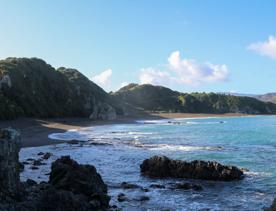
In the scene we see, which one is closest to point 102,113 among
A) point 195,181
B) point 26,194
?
point 195,181

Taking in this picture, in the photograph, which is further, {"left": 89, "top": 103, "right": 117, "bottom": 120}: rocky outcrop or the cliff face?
{"left": 89, "top": 103, "right": 117, "bottom": 120}: rocky outcrop

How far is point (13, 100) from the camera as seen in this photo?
101 meters

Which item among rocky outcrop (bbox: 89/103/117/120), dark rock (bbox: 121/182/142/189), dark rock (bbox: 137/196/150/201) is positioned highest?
rocky outcrop (bbox: 89/103/117/120)

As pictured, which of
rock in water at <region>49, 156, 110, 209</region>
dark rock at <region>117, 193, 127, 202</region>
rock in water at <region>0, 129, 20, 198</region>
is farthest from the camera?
dark rock at <region>117, 193, 127, 202</region>

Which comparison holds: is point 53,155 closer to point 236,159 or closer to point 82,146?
point 82,146

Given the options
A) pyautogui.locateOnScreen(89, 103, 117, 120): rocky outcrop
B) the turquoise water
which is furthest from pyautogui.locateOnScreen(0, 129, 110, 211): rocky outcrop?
pyautogui.locateOnScreen(89, 103, 117, 120): rocky outcrop

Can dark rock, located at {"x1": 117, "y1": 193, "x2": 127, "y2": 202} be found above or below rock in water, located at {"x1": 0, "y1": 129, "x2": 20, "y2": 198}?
below

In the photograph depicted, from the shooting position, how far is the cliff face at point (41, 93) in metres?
103

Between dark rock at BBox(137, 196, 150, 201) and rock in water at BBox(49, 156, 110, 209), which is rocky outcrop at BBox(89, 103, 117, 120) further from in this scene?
dark rock at BBox(137, 196, 150, 201)

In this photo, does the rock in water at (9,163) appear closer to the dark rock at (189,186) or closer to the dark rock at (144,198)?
the dark rock at (144,198)

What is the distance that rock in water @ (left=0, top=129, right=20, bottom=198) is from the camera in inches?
784

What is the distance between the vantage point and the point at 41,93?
12156cm

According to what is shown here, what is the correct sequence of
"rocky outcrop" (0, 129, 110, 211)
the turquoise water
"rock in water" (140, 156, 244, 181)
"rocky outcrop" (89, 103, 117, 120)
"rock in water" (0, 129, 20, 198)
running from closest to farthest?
1. "rocky outcrop" (0, 129, 110, 211)
2. "rock in water" (0, 129, 20, 198)
3. the turquoise water
4. "rock in water" (140, 156, 244, 181)
5. "rocky outcrop" (89, 103, 117, 120)

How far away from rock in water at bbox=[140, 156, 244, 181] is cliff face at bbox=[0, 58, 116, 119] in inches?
2293
